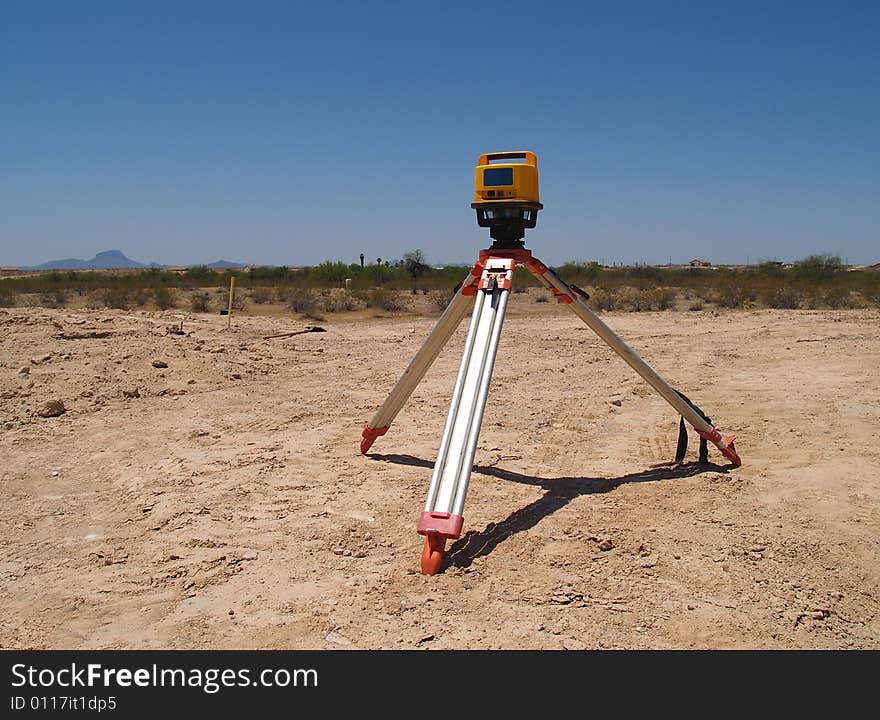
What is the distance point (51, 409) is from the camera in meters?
5.95

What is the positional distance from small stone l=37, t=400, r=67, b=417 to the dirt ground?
0.09m

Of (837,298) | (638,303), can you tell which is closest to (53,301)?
(638,303)

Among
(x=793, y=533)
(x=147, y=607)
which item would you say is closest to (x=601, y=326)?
(x=793, y=533)

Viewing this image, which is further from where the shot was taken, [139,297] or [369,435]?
[139,297]

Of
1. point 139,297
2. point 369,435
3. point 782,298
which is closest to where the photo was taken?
point 369,435

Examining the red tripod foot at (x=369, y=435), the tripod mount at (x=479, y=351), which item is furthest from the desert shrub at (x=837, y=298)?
the red tripod foot at (x=369, y=435)

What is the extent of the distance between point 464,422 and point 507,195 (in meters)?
1.26

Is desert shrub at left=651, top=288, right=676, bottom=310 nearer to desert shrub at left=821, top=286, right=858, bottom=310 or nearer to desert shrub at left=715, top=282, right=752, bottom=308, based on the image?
desert shrub at left=715, top=282, right=752, bottom=308

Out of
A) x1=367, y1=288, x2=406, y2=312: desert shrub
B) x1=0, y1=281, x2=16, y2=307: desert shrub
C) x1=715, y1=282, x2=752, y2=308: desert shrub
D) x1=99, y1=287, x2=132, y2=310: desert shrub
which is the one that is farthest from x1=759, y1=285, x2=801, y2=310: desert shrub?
x1=0, y1=281, x2=16, y2=307: desert shrub

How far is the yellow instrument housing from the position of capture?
3.51m

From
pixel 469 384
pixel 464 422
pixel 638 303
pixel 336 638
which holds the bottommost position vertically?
pixel 336 638

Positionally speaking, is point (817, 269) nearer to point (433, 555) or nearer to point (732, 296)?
point (732, 296)

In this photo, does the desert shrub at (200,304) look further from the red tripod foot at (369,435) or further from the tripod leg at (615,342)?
the tripod leg at (615,342)
